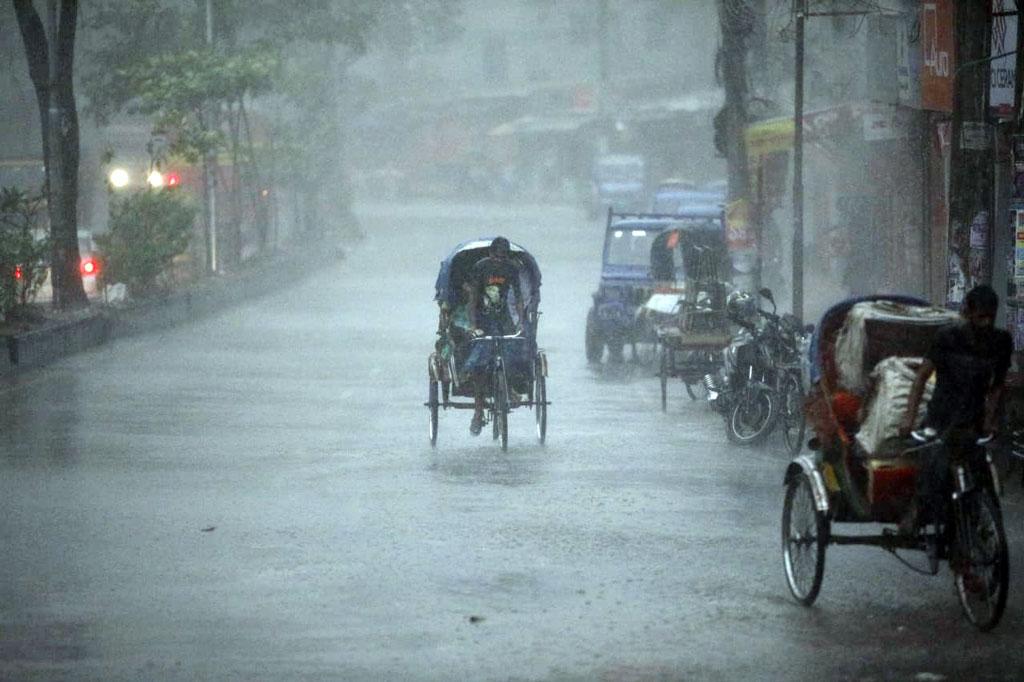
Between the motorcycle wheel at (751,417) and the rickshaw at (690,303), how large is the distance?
224 centimetres

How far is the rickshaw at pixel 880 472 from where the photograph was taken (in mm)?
8836

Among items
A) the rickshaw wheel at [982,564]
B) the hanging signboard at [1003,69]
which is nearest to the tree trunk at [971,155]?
the hanging signboard at [1003,69]

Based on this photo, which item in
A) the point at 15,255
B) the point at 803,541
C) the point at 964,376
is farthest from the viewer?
the point at 15,255

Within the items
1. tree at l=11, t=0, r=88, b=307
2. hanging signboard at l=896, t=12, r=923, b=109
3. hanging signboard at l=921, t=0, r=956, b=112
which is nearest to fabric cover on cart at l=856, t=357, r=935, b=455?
hanging signboard at l=921, t=0, r=956, b=112

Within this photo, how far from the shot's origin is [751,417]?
16672 mm

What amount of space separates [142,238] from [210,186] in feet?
29.2

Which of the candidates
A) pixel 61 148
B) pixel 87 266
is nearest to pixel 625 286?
pixel 61 148

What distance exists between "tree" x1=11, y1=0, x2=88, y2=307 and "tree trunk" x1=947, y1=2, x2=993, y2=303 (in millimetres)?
16733

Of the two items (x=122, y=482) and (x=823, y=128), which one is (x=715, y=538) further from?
(x=823, y=128)

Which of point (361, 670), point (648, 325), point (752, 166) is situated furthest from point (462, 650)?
point (752, 166)

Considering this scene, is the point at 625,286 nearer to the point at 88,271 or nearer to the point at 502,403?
the point at 502,403

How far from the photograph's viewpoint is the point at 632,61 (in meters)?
103

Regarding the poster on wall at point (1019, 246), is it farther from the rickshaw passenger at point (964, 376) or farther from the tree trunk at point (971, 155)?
the rickshaw passenger at point (964, 376)

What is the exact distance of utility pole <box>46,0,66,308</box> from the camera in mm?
29344
